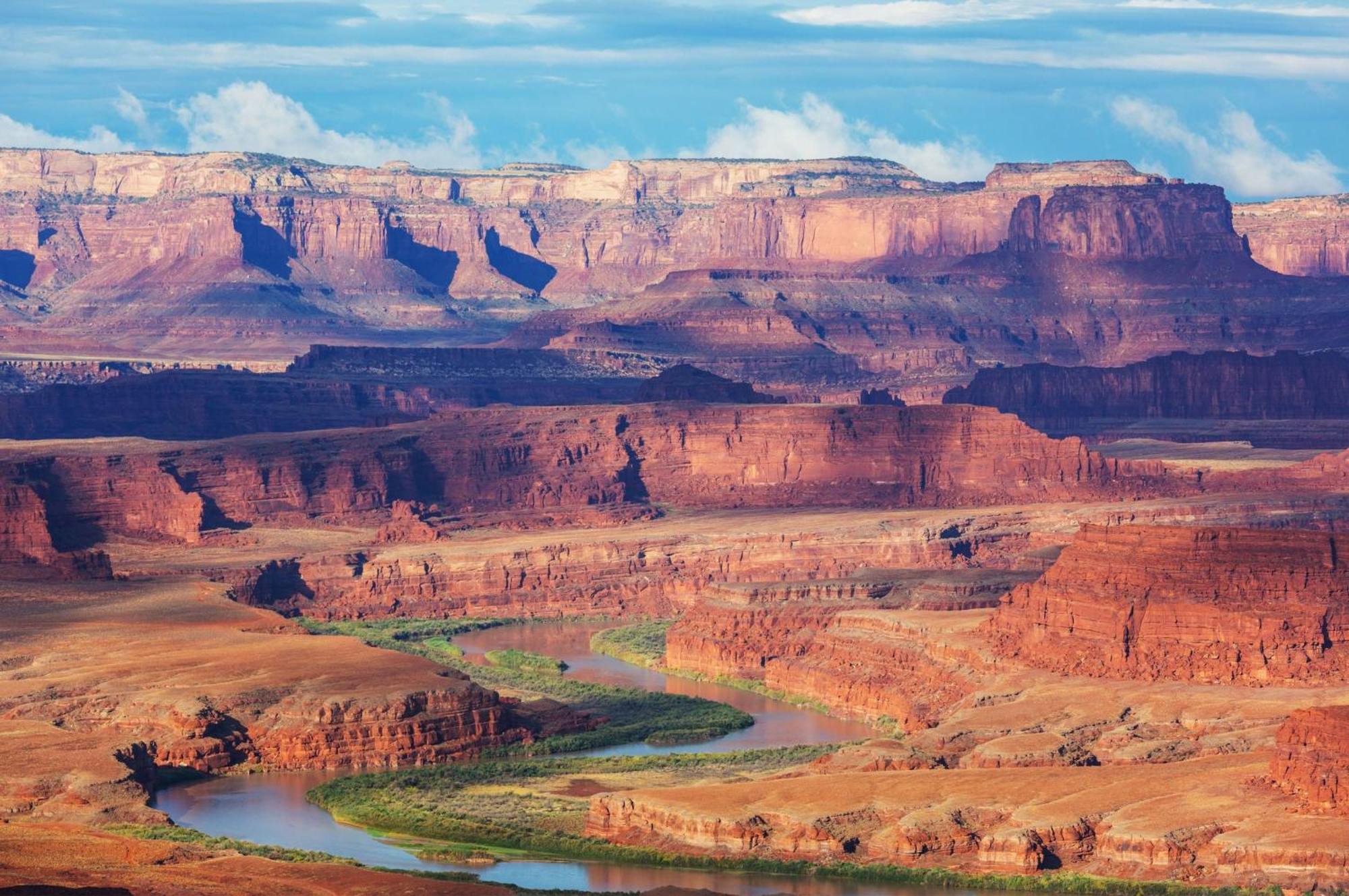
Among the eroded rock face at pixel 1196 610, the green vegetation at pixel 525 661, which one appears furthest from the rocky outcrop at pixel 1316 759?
the green vegetation at pixel 525 661

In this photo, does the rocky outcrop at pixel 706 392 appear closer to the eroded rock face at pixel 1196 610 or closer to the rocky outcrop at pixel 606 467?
the rocky outcrop at pixel 606 467

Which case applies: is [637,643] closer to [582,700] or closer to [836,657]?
[582,700]

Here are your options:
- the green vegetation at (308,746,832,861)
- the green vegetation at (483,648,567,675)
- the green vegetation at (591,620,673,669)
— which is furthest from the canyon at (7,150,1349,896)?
the green vegetation at (483,648,567,675)

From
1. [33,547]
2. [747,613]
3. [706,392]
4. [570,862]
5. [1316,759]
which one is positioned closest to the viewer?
[1316,759]

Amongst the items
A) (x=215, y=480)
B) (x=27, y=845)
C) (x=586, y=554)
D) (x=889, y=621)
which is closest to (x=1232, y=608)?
(x=889, y=621)

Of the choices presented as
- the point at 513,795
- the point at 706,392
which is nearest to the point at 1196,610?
the point at 513,795

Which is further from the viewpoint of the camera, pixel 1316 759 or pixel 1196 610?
pixel 1196 610
